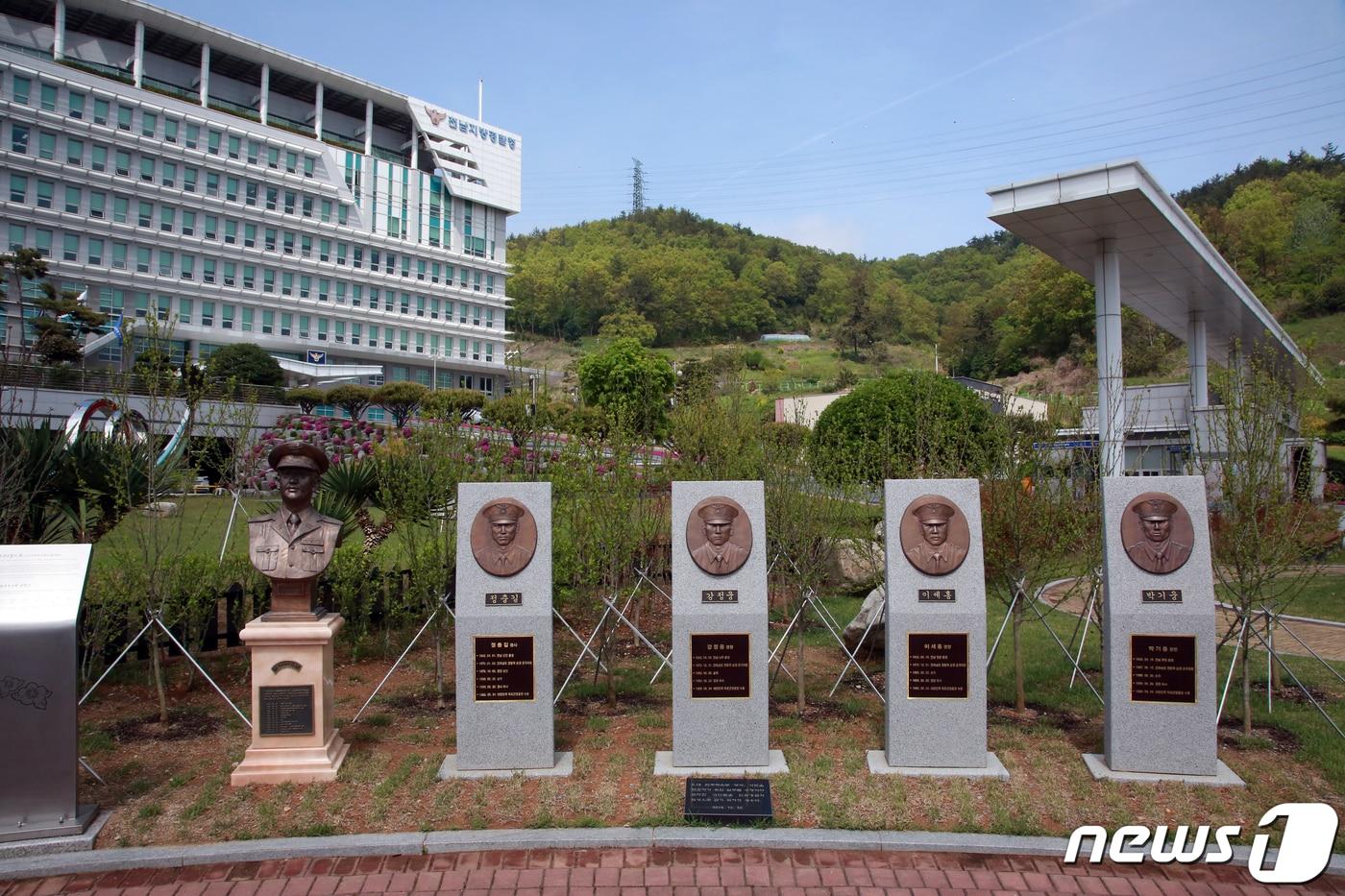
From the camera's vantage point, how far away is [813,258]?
128000 mm

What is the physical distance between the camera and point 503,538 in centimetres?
721

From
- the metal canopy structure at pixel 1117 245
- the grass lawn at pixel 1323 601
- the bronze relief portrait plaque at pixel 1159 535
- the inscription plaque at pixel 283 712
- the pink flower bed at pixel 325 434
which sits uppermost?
the metal canopy structure at pixel 1117 245

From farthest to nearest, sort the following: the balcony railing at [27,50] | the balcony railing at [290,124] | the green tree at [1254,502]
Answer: the balcony railing at [290,124] < the balcony railing at [27,50] < the green tree at [1254,502]

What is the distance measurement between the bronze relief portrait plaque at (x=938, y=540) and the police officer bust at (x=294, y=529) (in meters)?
4.85

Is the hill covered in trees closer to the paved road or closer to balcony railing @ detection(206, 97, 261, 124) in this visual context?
balcony railing @ detection(206, 97, 261, 124)

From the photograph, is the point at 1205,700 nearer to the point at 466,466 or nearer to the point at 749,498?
the point at 749,498

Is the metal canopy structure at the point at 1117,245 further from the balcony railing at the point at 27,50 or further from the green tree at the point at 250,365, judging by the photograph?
the balcony railing at the point at 27,50

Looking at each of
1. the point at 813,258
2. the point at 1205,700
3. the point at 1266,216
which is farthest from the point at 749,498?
the point at 813,258

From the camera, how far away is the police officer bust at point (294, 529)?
718 centimetres

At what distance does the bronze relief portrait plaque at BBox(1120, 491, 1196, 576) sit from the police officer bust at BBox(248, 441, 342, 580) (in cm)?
663

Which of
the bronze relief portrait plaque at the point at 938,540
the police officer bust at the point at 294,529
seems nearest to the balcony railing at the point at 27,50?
the police officer bust at the point at 294,529

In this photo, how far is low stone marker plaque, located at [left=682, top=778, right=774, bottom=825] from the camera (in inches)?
244

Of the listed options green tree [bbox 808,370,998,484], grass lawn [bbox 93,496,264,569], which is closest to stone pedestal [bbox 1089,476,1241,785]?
green tree [bbox 808,370,998,484]

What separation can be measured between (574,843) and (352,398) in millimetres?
41679
